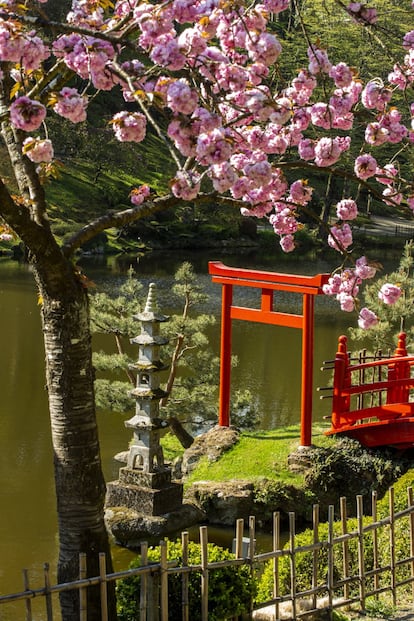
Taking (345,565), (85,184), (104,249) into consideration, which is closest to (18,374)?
(345,565)

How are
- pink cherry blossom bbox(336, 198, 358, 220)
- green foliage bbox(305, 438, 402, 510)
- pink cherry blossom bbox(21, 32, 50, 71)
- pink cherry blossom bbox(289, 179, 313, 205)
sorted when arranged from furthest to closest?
green foliage bbox(305, 438, 402, 510)
pink cherry blossom bbox(289, 179, 313, 205)
pink cherry blossom bbox(336, 198, 358, 220)
pink cherry blossom bbox(21, 32, 50, 71)

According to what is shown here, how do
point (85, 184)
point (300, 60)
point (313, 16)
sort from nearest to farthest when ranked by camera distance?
point (85, 184)
point (300, 60)
point (313, 16)

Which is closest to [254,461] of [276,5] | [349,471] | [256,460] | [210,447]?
[256,460]

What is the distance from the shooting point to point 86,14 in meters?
5.77

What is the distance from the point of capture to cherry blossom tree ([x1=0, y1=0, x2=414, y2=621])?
4.40 metres

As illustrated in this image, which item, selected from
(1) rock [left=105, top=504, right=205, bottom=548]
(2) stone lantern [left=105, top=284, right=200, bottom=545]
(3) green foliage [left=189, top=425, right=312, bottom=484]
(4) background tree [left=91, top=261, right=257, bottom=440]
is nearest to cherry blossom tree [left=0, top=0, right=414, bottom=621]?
(2) stone lantern [left=105, top=284, right=200, bottom=545]

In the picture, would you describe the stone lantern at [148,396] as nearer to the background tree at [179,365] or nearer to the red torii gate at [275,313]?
the red torii gate at [275,313]

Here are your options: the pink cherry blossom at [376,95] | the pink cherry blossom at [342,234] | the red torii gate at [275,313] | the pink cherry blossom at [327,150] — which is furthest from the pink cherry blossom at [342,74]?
the red torii gate at [275,313]

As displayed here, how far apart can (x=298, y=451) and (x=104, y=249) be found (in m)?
26.9

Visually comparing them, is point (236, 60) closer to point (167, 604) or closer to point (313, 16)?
point (167, 604)

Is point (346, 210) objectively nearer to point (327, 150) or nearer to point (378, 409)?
point (327, 150)

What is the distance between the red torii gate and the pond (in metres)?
2.06

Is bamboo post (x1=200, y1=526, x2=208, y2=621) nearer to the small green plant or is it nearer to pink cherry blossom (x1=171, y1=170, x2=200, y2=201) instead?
the small green plant

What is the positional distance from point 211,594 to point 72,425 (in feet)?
4.32
